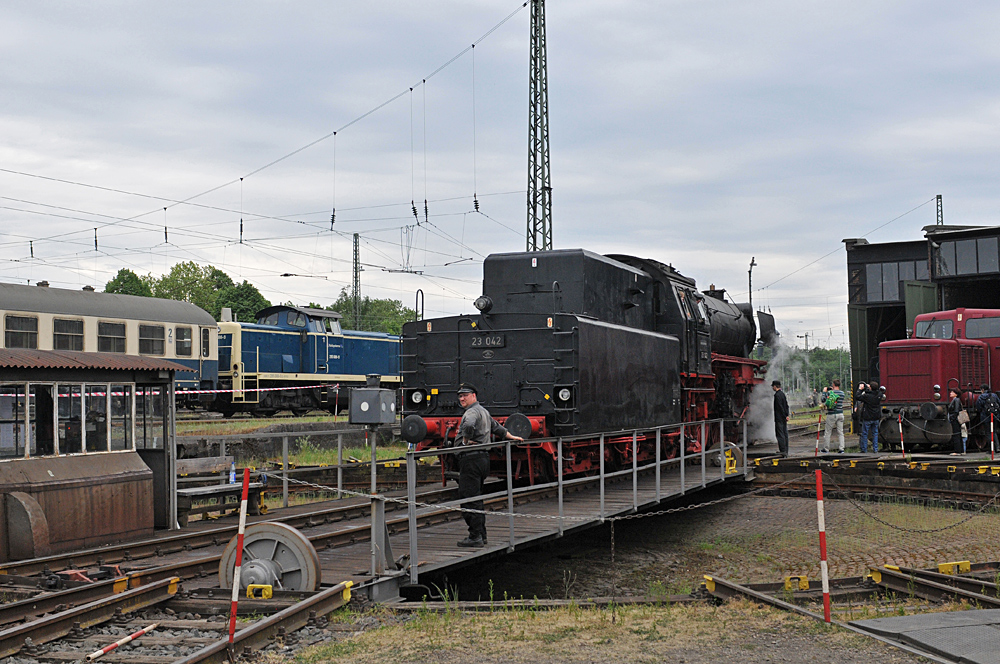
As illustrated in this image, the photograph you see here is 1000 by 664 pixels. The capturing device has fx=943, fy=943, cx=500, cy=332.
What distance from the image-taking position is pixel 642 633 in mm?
7047

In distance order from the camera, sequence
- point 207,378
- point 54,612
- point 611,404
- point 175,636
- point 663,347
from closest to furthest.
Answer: point 175,636, point 54,612, point 611,404, point 663,347, point 207,378

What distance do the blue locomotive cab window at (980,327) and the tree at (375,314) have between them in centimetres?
5777

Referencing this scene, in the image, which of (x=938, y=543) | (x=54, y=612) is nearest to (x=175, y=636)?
(x=54, y=612)

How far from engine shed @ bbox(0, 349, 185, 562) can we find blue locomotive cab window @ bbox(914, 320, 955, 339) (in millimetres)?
18574

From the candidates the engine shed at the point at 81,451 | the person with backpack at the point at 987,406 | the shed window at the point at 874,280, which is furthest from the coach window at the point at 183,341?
the shed window at the point at 874,280

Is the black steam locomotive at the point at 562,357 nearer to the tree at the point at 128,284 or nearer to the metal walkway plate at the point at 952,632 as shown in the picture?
the metal walkway plate at the point at 952,632

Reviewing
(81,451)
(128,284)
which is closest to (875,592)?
(81,451)

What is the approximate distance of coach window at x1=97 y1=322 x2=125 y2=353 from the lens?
2512 cm

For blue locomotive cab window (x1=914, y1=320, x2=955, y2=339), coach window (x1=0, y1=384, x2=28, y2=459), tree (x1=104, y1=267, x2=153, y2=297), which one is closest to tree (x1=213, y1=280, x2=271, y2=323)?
tree (x1=104, y1=267, x2=153, y2=297)

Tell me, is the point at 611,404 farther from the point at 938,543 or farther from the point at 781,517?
the point at 938,543

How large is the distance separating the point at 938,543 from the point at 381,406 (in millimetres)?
8047

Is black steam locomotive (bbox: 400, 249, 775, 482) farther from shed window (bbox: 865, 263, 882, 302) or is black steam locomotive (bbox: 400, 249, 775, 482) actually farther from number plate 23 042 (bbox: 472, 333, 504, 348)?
shed window (bbox: 865, 263, 882, 302)

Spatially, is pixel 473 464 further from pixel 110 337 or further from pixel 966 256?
pixel 966 256

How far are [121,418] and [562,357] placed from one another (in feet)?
18.9
